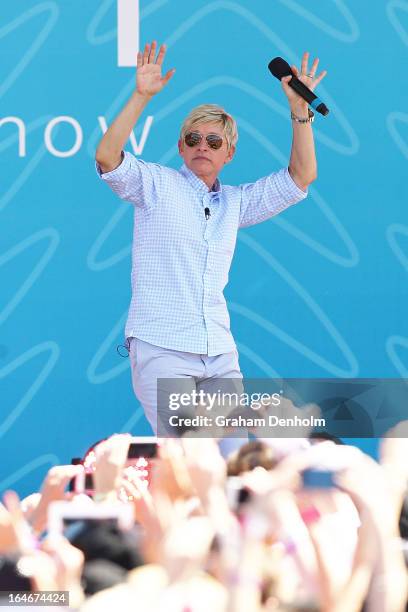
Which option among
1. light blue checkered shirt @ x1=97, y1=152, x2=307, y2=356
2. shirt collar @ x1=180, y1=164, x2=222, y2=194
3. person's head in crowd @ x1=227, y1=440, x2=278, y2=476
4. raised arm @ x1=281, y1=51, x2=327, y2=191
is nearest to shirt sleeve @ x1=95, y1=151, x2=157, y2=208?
light blue checkered shirt @ x1=97, y1=152, x2=307, y2=356

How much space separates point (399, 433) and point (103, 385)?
323 centimetres

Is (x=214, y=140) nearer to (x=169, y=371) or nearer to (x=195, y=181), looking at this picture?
(x=195, y=181)

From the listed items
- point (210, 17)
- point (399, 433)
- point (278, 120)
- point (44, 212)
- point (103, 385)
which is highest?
point (210, 17)

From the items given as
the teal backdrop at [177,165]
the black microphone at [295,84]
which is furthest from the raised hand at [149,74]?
the teal backdrop at [177,165]

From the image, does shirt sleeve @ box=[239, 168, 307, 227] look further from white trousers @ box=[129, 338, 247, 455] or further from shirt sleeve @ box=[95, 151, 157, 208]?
white trousers @ box=[129, 338, 247, 455]

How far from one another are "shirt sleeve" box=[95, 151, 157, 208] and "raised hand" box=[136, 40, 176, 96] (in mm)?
203

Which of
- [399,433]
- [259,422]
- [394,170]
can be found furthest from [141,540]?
[394,170]

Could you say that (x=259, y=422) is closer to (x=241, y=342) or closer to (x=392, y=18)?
(x=241, y=342)

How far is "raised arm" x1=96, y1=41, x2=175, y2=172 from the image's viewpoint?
A: 317cm

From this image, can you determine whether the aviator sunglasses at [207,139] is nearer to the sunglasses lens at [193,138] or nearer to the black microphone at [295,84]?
the sunglasses lens at [193,138]

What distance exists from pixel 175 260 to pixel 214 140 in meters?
0.42

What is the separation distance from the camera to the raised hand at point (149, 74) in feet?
10.5

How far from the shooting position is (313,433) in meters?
2.12

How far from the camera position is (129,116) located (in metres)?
3.17
